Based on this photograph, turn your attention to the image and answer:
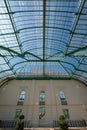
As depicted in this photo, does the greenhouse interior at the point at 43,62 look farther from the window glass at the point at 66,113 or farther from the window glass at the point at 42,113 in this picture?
the window glass at the point at 42,113

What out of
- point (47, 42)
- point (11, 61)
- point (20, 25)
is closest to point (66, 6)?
point (20, 25)

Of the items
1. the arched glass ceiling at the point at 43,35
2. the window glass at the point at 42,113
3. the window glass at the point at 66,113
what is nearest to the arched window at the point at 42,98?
the window glass at the point at 42,113

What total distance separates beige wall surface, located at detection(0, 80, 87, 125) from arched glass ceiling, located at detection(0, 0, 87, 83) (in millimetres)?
3053

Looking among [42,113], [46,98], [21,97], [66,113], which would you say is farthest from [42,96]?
[66,113]

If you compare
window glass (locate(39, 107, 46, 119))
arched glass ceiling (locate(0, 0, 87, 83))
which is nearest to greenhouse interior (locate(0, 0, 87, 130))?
arched glass ceiling (locate(0, 0, 87, 83))

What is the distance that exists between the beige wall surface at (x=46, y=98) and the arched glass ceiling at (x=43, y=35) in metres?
3.05

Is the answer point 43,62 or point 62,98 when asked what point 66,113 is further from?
point 43,62

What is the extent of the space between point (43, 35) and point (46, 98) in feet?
50.3

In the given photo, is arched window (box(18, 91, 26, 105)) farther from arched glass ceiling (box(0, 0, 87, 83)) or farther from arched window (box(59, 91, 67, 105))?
arched window (box(59, 91, 67, 105))

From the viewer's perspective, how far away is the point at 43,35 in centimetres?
1969

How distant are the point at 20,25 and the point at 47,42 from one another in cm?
651

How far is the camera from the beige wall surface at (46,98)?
1014 inches

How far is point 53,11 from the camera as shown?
1464 cm

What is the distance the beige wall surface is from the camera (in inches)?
1014
